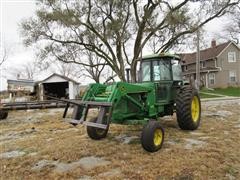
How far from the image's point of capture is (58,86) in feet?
129

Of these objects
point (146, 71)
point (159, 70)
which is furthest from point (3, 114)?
point (159, 70)

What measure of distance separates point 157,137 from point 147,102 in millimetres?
1273

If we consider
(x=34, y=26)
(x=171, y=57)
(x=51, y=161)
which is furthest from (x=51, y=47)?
(x=51, y=161)

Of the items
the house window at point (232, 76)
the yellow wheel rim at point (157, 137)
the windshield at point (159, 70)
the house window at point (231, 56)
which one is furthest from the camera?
the house window at point (231, 56)

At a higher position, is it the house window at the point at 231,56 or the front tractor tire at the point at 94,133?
the house window at the point at 231,56

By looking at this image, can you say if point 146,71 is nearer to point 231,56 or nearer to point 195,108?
point 195,108

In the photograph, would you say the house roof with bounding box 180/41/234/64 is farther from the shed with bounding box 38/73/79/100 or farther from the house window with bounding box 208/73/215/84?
the shed with bounding box 38/73/79/100

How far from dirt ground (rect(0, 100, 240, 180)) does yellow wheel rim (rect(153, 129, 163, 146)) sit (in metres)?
0.19

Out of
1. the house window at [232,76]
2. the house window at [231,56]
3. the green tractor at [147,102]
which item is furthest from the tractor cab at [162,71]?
the house window at [231,56]

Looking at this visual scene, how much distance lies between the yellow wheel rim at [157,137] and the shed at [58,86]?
29203 millimetres

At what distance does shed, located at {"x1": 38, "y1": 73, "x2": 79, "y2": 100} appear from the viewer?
37000 millimetres

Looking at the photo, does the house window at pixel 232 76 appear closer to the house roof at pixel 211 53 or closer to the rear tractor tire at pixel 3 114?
the house roof at pixel 211 53

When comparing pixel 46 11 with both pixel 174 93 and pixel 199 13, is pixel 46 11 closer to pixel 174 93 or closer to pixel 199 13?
pixel 199 13

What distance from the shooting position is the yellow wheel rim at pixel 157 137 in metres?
7.46
